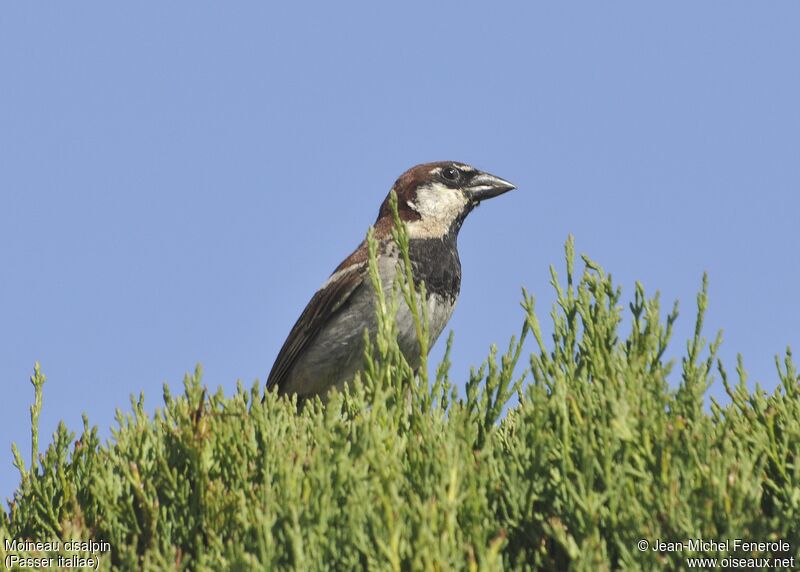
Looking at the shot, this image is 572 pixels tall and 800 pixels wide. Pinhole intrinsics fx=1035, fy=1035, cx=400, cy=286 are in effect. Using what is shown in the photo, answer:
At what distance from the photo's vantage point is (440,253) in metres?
6.34

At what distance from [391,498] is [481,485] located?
1.13ft

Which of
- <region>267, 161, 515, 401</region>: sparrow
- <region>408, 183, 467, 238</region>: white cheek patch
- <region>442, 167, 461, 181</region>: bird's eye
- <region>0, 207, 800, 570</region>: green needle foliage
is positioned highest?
<region>442, 167, 461, 181</region>: bird's eye

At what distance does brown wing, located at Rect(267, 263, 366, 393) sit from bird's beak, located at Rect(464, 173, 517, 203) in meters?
1.10

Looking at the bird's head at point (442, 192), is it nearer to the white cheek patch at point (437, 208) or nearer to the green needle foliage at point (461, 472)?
the white cheek patch at point (437, 208)

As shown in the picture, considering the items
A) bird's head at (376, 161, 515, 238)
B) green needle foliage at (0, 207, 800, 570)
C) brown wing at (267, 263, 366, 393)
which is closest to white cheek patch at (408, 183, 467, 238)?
bird's head at (376, 161, 515, 238)

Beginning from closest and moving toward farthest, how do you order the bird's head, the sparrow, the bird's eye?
the sparrow, the bird's head, the bird's eye

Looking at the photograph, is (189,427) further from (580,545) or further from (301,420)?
(580,545)

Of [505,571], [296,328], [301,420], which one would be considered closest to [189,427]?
[301,420]

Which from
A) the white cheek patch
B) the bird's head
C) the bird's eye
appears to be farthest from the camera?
the bird's eye

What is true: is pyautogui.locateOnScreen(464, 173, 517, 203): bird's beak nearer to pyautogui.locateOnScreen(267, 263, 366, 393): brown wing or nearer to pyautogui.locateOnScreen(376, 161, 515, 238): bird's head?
pyautogui.locateOnScreen(376, 161, 515, 238): bird's head

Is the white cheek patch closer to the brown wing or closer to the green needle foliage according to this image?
the brown wing

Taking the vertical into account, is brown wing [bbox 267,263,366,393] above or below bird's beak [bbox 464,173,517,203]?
below

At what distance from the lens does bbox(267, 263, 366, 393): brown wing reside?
20.2 ft

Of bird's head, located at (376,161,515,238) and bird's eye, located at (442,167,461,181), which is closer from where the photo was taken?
bird's head, located at (376,161,515,238)
